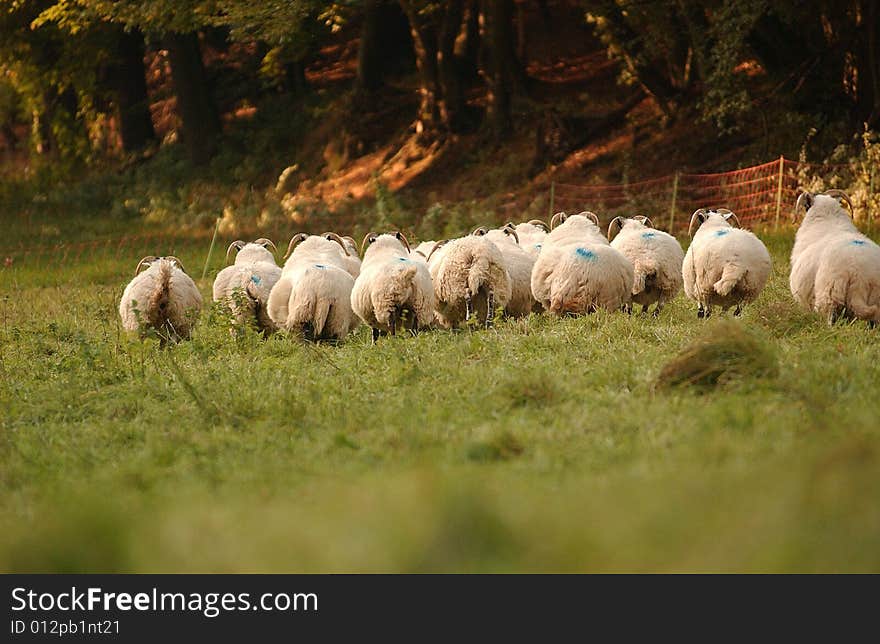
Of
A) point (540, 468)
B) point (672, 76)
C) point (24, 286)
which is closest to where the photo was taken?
point (540, 468)

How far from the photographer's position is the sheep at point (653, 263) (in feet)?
38.9

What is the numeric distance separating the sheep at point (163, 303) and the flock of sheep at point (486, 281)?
0.04ft

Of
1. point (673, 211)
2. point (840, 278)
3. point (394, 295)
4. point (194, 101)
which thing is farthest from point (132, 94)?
point (840, 278)

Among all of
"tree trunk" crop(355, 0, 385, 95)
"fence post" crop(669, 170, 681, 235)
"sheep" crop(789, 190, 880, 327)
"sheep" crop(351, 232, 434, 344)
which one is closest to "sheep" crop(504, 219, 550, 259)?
"sheep" crop(351, 232, 434, 344)

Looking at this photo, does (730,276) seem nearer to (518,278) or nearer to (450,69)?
(518,278)

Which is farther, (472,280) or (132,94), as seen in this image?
(132,94)

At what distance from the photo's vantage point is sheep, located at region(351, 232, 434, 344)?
35.0 feet

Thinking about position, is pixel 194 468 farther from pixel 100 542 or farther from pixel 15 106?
pixel 15 106

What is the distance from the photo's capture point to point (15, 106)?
39906 mm

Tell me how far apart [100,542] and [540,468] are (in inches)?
87.5

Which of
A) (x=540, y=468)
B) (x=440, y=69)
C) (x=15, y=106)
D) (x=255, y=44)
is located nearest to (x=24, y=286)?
(x=440, y=69)

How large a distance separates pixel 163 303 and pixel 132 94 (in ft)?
85.1

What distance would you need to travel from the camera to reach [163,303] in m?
11.3

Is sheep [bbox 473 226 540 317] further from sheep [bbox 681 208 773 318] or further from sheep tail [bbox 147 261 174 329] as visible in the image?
sheep tail [bbox 147 261 174 329]
